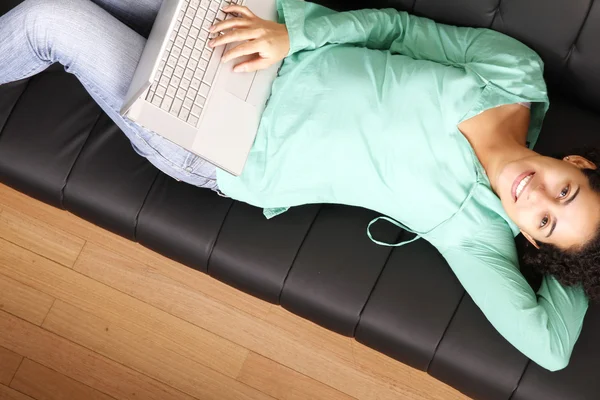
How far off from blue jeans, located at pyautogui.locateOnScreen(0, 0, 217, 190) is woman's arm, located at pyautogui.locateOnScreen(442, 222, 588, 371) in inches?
25.3

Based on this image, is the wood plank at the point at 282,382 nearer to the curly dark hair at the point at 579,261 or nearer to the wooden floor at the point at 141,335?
the wooden floor at the point at 141,335

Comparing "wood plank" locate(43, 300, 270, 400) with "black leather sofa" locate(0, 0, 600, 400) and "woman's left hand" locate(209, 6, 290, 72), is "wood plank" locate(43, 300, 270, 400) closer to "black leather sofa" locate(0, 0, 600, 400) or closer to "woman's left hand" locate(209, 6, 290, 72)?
"black leather sofa" locate(0, 0, 600, 400)

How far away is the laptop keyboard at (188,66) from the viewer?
116cm

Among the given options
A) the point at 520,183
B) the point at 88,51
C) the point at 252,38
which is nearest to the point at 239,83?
the point at 252,38

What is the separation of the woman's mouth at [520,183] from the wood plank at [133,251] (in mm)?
868

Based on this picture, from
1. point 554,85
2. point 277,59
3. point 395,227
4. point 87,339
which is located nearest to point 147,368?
point 87,339

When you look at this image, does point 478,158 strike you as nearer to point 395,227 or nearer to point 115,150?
point 395,227

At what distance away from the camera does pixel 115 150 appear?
147 centimetres

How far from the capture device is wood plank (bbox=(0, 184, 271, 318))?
179 cm

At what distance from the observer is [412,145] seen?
1.28m

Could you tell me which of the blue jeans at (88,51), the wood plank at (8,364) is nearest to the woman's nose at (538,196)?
the blue jeans at (88,51)

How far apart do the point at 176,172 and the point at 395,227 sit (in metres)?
0.56

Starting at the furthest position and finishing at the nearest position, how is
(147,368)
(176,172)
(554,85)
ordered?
(147,368), (554,85), (176,172)

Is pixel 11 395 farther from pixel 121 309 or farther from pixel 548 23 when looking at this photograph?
pixel 548 23
